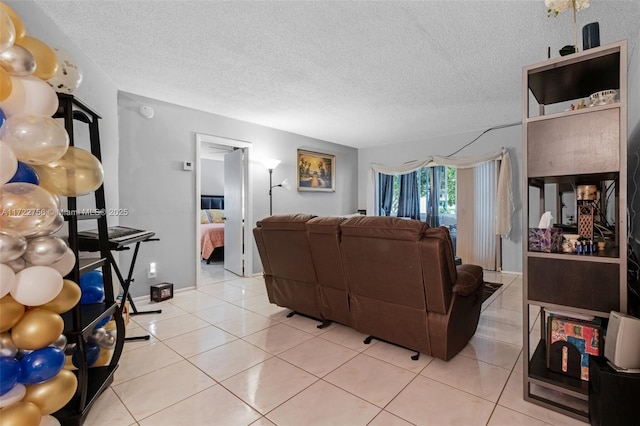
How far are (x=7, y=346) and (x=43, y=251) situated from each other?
38cm

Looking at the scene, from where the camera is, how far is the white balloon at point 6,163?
1109mm

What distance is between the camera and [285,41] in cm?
235

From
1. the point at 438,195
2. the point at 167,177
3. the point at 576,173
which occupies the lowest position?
the point at 576,173

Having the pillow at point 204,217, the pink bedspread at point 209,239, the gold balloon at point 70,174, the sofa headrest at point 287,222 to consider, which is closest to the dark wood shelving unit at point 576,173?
the sofa headrest at point 287,222

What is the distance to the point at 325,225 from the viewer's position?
7.73ft

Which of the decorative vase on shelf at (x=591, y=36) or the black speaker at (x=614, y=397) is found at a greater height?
the decorative vase on shelf at (x=591, y=36)

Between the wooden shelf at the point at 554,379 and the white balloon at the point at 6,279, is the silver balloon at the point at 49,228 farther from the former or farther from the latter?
the wooden shelf at the point at 554,379

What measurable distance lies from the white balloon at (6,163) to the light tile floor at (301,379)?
1.26 metres

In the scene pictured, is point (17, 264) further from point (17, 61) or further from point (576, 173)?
point (576, 173)

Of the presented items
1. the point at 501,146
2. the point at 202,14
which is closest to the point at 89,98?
the point at 202,14

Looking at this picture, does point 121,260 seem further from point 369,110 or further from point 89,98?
point 369,110

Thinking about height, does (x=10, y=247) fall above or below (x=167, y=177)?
below

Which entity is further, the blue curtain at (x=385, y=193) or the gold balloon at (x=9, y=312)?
the blue curtain at (x=385, y=193)

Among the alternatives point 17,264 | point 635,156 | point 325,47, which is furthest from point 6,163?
point 635,156
